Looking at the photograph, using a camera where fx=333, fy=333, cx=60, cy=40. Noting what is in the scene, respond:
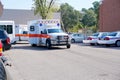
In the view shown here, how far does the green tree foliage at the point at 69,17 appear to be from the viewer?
107387 mm

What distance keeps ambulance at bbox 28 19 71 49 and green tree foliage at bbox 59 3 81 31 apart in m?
71.2

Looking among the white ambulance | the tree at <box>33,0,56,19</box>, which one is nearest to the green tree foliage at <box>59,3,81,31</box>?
the tree at <box>33,0,56,19</box>

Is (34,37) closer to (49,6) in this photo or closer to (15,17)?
(49,6)

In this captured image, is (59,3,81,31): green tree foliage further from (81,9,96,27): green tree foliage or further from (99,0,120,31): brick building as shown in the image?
(99,0,120,31): brick building

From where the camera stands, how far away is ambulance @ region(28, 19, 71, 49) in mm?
29484

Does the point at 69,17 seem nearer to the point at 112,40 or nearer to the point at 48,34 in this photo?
the point at 112,40

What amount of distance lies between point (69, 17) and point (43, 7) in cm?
4252

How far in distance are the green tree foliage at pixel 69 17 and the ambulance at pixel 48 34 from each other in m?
71.2

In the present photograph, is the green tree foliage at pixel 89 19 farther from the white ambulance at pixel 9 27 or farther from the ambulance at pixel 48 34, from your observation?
the white ambulance at pixel 9 27

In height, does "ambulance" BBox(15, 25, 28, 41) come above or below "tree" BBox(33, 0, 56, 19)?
below

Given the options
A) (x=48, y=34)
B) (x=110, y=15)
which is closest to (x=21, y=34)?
(x=110, y=15)

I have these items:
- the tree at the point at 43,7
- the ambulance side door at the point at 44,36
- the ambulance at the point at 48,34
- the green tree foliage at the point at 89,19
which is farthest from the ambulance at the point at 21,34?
the green tree foliage at the point at 89,19

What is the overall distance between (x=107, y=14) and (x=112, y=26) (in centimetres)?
309

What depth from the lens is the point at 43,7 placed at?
69.3 m
